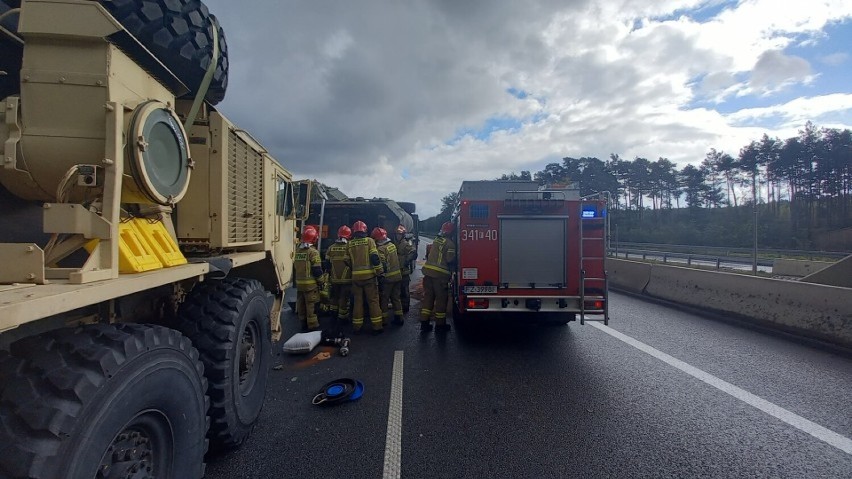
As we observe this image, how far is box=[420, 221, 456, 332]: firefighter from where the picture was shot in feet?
22.5

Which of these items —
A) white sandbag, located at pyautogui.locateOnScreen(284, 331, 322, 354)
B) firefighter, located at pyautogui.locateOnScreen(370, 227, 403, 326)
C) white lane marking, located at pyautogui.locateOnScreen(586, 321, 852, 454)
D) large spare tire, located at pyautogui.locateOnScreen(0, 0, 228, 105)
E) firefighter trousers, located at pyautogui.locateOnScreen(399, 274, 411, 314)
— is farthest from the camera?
firefighter trousers, located at pyautogui.locateOnScreen(399, 274, 411, 314)

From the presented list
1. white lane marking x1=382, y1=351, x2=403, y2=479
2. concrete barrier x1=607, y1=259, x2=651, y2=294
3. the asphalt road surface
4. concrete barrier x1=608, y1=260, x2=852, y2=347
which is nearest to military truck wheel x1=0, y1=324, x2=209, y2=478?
the asphalt road surface

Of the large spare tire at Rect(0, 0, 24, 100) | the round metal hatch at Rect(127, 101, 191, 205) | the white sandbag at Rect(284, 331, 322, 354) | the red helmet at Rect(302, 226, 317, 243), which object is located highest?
the large spare tire at Rect(0, 0, 24, 100)

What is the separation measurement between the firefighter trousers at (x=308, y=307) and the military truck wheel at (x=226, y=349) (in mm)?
3328

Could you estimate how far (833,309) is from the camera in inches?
227

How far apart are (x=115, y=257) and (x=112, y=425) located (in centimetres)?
77

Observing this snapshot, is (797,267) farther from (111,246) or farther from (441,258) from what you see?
(111,246)

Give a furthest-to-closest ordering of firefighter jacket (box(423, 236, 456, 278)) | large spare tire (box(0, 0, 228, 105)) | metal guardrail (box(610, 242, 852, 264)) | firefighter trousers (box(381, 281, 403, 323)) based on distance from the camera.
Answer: metal guardrail (box(610, 242, 852, 264)), firefighter trousers (box(381, 281, 403, 323)), firefighter jacket (box(423, 236, 456, 278)), large spare tire (box(0, 0, 228, 105))

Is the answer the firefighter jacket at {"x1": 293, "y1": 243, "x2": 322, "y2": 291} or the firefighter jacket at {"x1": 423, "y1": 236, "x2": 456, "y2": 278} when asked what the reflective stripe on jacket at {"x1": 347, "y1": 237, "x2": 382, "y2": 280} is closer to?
the firefighter jacket at {"x1": 293, "y1": 243, "x2": 322, "y2": 291}

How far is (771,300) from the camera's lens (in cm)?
679

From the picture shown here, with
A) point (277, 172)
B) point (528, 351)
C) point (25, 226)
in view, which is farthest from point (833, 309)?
point (25, 226)

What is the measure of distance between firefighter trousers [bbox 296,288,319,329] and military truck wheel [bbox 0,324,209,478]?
15.4 ft

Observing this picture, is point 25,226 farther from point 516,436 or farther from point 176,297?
point 516,436

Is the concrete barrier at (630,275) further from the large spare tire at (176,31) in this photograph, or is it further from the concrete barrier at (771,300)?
the large spare tire at (176,31)
